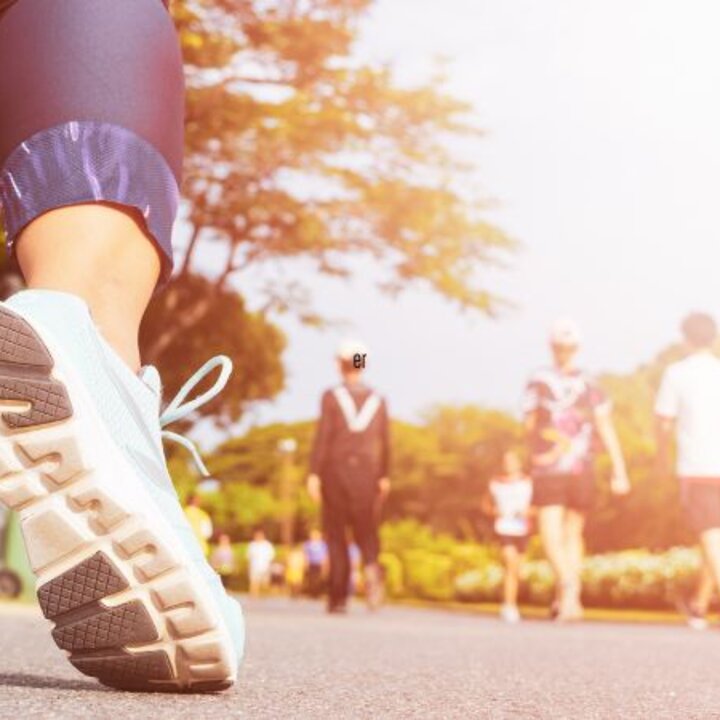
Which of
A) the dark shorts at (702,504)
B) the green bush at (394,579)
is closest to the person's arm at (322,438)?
the dark shorts at (702,504)

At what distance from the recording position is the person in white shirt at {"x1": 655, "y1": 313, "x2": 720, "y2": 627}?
7949mm

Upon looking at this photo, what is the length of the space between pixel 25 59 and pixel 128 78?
0.49 ft

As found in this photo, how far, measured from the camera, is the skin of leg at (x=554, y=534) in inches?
365

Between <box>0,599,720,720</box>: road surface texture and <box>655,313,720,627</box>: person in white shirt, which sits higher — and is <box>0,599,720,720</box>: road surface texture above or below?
below

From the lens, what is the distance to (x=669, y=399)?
8.23 metres

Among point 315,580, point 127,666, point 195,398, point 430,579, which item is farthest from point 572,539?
point 315,580

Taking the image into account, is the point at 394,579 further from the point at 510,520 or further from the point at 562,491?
the point at 562,491

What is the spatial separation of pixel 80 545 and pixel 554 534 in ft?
25.0

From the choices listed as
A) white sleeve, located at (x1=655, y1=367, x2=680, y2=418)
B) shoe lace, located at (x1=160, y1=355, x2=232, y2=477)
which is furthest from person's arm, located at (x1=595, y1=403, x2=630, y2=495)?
shoe lace, located at (x1=160, y1=355, x2=232, y2=477)

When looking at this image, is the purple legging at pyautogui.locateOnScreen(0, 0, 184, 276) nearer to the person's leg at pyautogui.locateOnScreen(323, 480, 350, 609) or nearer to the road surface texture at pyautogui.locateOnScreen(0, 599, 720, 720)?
the road surface texture at pyautogui.locateOnScreen(0, 599, 720, 720)

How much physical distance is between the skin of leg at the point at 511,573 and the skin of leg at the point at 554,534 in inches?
81.1

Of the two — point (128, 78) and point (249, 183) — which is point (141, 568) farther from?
point (249, 183)

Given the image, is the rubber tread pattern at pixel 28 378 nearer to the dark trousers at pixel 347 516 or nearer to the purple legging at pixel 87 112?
the purple legging at pixel 87 112

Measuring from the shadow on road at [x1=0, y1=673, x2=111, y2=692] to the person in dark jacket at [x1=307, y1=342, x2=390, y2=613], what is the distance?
22.1ft
